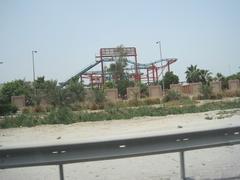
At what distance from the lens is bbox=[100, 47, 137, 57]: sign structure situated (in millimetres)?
82375

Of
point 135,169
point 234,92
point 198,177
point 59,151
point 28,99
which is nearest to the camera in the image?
point 59,151

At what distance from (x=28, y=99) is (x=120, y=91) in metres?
19.9

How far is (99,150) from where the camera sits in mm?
5906

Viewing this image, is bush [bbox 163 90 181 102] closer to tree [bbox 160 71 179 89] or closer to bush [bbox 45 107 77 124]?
bush [bbox 45 107 77 124]

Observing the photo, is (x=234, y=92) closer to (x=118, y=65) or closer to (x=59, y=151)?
(x=118, y=65)

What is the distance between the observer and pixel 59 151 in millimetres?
5855

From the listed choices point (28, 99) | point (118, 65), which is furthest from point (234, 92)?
point (118, 65)

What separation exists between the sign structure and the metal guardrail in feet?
248

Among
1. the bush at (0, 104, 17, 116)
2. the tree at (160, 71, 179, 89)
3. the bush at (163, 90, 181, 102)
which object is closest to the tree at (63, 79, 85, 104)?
the bush at (0, 104, 17, 116)

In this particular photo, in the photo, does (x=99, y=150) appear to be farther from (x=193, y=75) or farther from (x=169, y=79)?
(x=193, y=75)

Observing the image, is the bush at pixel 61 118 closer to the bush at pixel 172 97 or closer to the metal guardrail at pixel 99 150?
the metal guardrail at pixel 99 150

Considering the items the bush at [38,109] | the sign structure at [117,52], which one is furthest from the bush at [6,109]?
the sign structure at [117,52]

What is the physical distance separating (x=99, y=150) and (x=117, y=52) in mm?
78721

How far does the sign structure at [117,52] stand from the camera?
82375 mm
